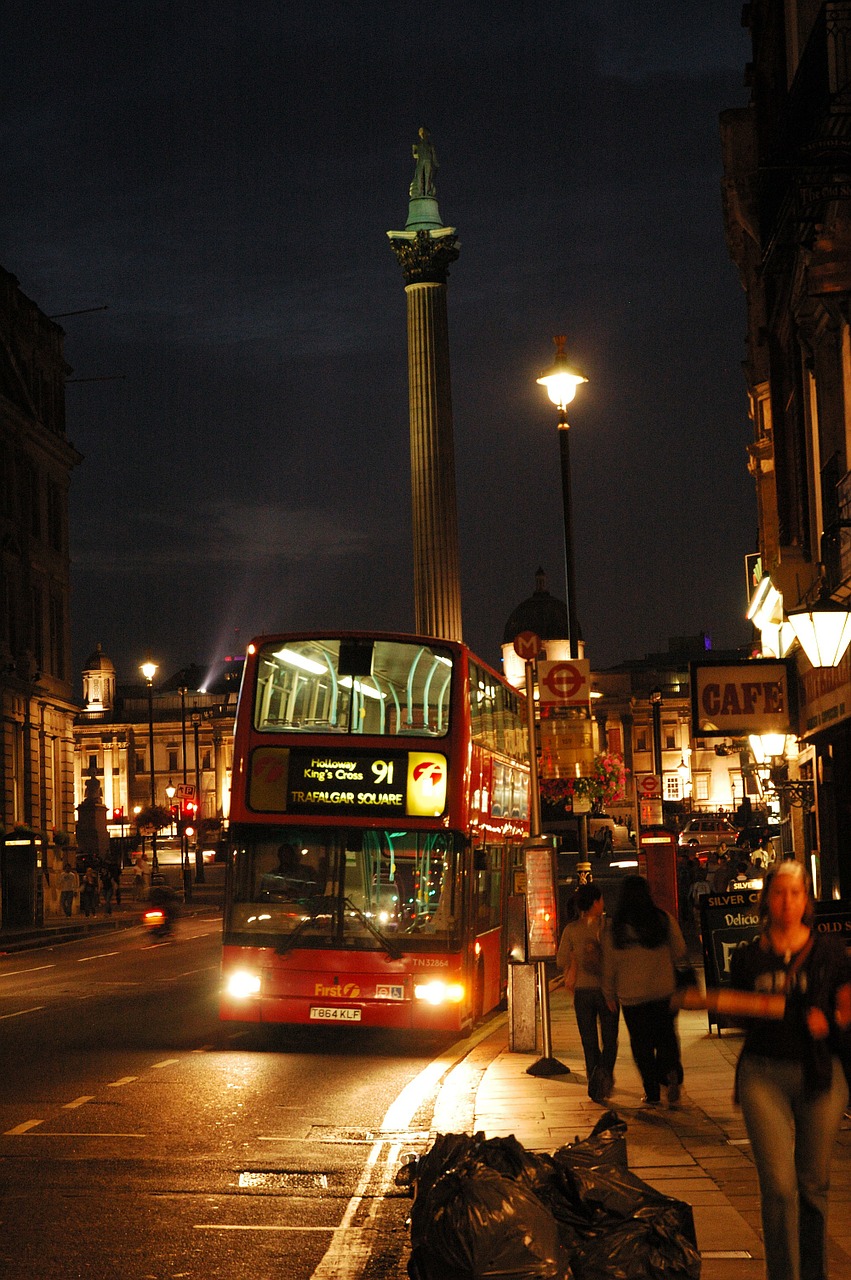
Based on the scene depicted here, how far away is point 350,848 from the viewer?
1777 cm

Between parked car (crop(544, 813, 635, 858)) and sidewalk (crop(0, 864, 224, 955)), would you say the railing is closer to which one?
sidewalk (crop(0, 864, 224, 955))

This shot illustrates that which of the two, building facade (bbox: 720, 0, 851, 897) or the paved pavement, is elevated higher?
building facade (bbox: 720, 0, 851, 897)

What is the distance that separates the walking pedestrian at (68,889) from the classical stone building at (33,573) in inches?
150

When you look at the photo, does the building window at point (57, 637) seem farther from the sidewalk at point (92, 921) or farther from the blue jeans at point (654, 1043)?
the blue jeans at point (654, 1043)

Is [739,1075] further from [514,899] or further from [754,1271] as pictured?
[514,899]

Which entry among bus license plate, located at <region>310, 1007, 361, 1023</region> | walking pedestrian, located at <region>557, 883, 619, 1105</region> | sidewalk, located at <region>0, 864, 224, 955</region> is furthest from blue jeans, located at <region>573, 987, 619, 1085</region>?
sidewalk, located at <region>0, 864, 224, 955</region>

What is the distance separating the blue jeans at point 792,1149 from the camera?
6.18 metres

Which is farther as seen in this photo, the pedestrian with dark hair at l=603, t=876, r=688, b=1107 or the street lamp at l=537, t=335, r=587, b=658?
the street lamp at l=537, t=335, r=587, b=658

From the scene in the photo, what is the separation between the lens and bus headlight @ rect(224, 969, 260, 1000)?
706 inches

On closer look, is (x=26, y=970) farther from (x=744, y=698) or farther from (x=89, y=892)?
(x=89, y=892)

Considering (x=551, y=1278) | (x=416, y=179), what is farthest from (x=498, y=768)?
(x=416, y=179)

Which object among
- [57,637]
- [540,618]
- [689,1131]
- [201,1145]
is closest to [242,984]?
[201,1145]

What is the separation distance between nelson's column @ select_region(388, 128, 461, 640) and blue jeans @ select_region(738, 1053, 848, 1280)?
56.5 m

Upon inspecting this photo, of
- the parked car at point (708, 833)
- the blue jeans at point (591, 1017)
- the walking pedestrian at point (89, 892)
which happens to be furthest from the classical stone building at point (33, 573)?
the blue jeans at point (591, 1017)
